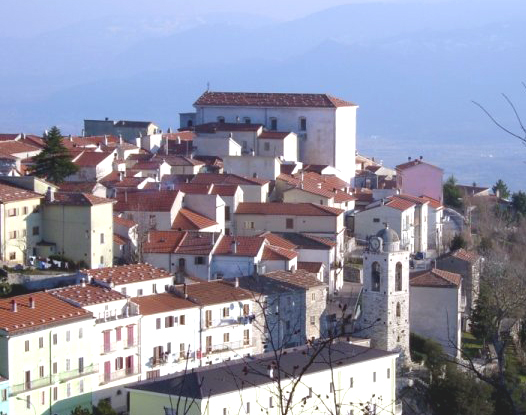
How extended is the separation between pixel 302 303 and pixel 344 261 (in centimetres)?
626

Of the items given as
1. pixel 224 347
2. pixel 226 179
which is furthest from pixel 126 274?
pixel 226 179

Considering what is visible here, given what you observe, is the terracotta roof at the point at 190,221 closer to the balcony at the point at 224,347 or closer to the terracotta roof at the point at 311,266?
the terracotta roof at the point at 311,266

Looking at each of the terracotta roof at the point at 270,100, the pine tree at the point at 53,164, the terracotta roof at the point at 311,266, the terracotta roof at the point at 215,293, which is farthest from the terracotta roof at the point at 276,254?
the terracotta roof at the point at 270,100

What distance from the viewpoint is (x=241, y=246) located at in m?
34.4

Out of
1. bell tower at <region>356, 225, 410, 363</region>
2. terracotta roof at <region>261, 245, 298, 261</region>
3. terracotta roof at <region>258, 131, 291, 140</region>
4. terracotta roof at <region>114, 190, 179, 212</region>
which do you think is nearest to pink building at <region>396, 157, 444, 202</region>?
terracotta roof at <region>258, 131, 291, 140</region>

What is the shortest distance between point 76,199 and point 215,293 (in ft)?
14.9

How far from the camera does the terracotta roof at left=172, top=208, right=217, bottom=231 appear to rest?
36500 millimetres

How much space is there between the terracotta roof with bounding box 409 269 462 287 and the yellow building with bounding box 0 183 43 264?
28.7ft

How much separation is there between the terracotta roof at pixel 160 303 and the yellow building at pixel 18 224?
4111 mm

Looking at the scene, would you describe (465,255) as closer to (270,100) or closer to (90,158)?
(90,158)

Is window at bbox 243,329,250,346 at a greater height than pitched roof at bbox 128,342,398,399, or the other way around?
pitched roof at bbox 128,342,398,399

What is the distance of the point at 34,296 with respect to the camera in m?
27.9

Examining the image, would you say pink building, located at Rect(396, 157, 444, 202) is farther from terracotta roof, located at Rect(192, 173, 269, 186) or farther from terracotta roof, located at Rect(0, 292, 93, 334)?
terracotta roof, located at Rect(0, 292, 93, 334)

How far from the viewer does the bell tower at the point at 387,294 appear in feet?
105
